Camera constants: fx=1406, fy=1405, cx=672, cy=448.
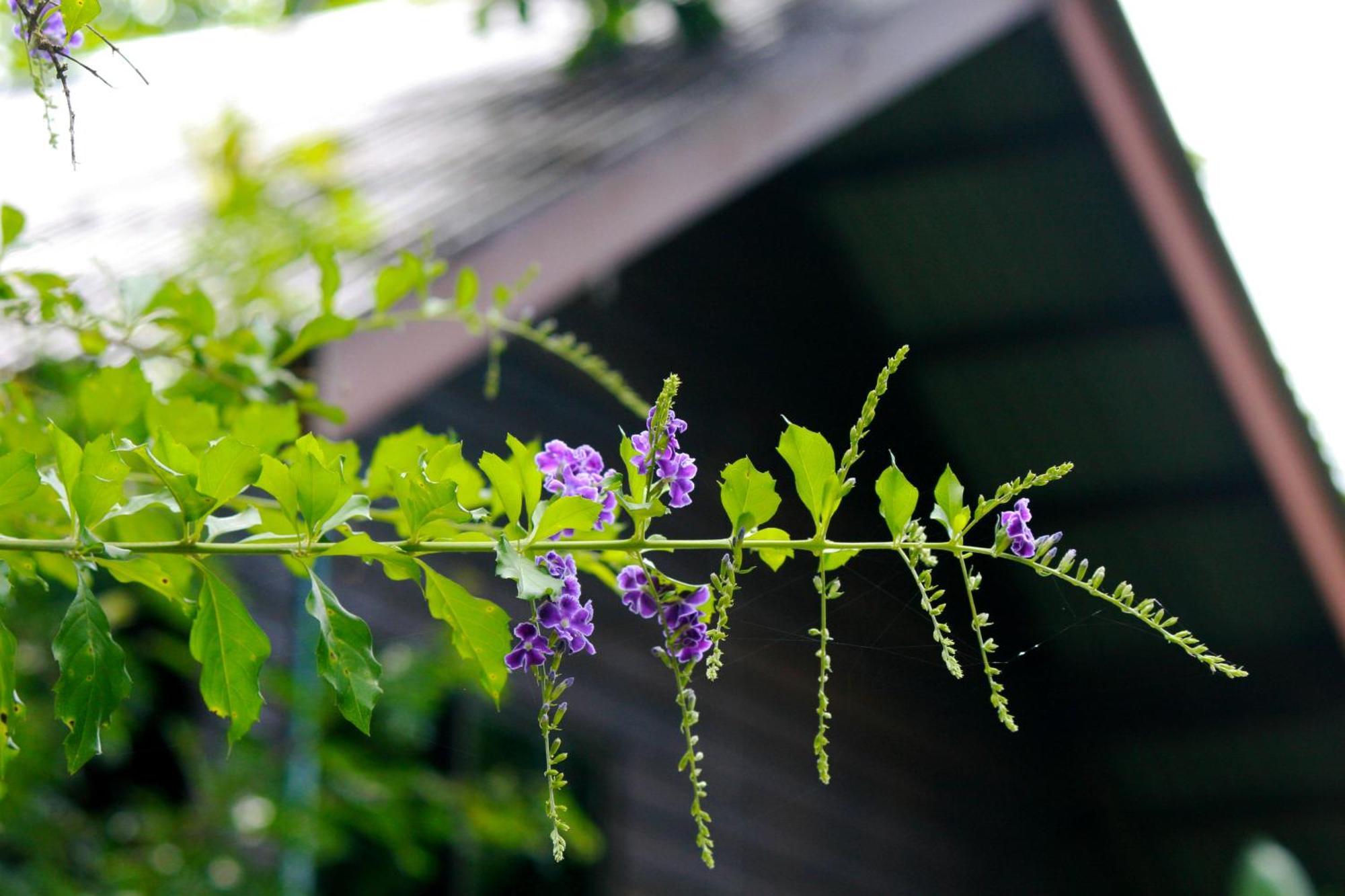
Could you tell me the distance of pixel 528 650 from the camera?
0.77 metres

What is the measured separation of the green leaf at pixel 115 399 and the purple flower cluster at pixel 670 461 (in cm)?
50

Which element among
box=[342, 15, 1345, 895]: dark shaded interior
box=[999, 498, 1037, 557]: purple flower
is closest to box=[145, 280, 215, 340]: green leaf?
box=[999, 498, 1037, 557]: purple flower

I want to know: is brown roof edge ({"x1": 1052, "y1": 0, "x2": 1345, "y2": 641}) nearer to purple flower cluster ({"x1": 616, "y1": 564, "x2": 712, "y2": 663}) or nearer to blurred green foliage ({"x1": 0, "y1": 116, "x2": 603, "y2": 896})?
blurred green foliage ({"x1": 0, "y1": 116, "x2": 603, "y2": 896})

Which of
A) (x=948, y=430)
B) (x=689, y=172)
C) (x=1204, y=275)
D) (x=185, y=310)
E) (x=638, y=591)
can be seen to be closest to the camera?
(x=638, y=591)

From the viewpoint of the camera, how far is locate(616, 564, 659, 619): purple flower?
2.59 ft

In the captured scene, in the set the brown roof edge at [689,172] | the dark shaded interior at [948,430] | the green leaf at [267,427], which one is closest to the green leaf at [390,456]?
the green leaf at [267,427]

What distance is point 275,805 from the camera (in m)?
2.72

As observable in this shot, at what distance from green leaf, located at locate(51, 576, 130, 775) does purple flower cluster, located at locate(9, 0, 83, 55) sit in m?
0.29

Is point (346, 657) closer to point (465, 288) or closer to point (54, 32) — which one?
point (54, 32)

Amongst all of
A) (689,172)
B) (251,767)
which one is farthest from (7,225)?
(689,172)

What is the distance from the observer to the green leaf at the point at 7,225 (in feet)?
3.68

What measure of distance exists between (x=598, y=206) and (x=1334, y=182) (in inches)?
161

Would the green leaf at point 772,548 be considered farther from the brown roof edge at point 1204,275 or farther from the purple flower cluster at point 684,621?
the brown roof edge at point 1204,275

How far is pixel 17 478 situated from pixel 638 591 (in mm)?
329
